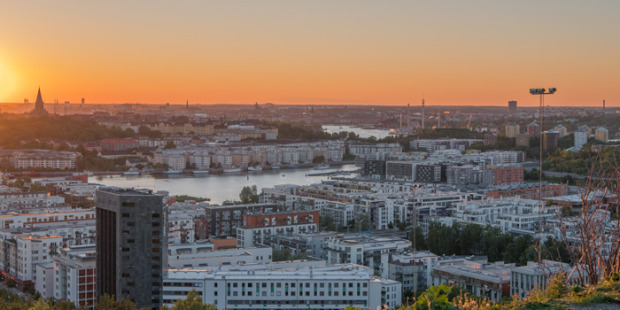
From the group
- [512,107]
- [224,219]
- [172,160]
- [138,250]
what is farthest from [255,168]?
[512,107]

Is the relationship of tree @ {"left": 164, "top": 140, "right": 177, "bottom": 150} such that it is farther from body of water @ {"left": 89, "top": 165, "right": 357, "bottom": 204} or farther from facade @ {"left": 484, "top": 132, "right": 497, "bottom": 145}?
facade @ {"left": 484, "top": 132, "right": 497, "bottom": 145}

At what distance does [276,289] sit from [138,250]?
0.66 metres

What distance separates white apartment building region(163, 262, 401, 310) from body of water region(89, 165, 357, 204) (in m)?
5.74

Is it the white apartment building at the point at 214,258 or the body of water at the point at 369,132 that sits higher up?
the white apartment building at the point at 214,258

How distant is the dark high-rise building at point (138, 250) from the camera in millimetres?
4020

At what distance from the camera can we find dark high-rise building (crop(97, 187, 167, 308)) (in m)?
4.02

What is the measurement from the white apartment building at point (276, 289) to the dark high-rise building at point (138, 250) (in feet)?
0.26

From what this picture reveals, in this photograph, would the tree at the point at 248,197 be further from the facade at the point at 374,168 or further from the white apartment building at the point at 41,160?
the white apartment building at the point at 41,160

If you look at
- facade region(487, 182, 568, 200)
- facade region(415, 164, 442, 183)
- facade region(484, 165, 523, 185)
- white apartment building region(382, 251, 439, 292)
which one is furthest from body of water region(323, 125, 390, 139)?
white apartment building region(382, 251, 439, 292)

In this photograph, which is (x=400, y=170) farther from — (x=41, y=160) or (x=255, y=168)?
(x=41, y=160)

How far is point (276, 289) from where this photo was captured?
3.92m

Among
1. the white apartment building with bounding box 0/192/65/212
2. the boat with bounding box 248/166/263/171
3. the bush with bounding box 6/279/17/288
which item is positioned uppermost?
the white apartment building with bounding box 0/192/65/212

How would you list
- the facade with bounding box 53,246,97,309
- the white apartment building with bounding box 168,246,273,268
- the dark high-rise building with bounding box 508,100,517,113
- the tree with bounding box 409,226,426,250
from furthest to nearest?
the dark high-rise building with bounding box 508,100,517,113, the tree with bounding box 409,226,426,250, the white apartment building with bounding box 168,246,273,268, the facade with bounding box 53,246,97,309

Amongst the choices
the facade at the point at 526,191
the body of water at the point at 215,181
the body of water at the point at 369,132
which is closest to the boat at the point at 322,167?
the body of water at the point at 215,181
